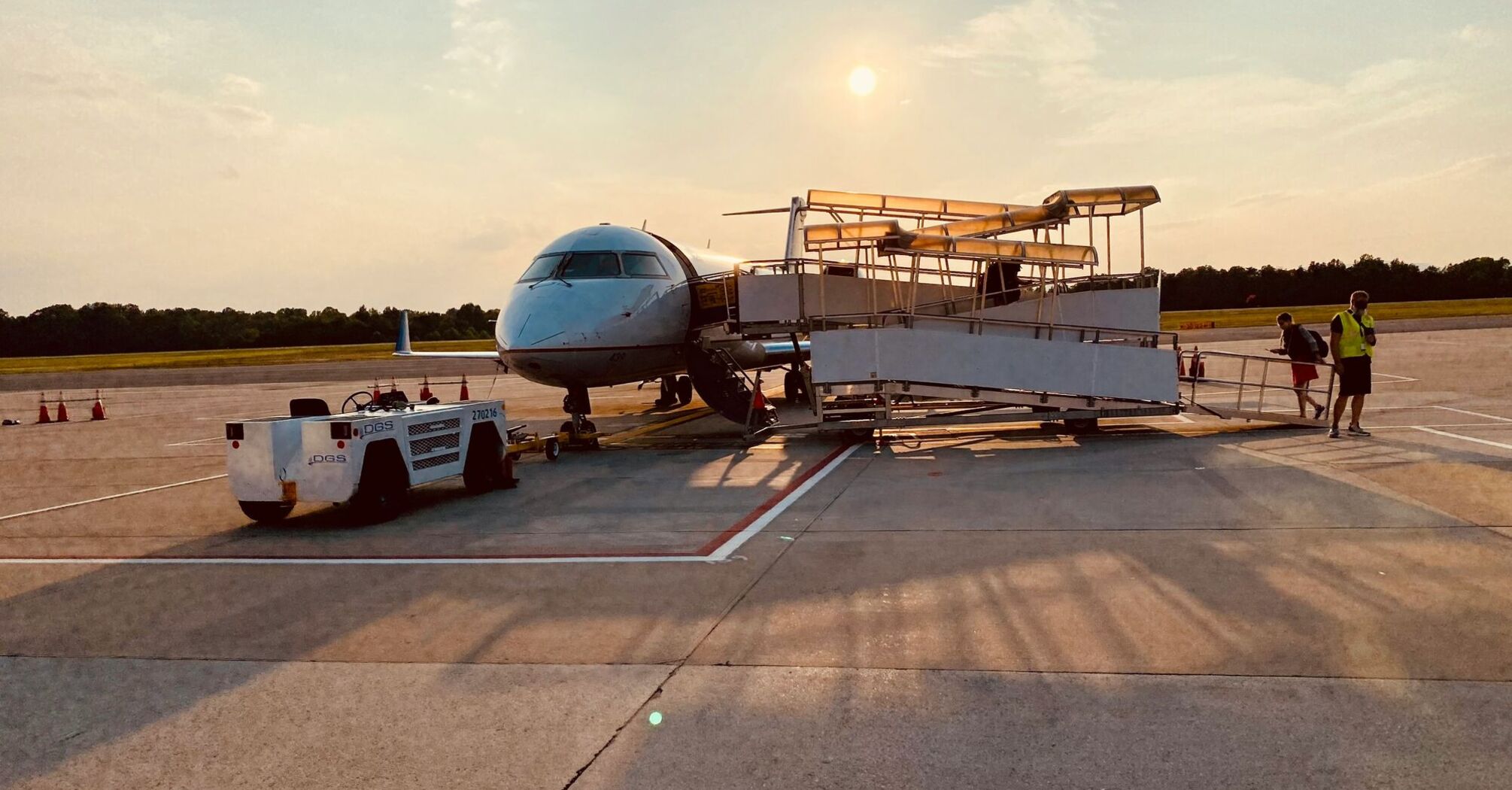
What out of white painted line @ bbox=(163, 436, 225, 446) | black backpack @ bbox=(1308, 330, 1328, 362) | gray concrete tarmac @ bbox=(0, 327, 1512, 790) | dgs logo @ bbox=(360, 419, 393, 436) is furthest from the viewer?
white painted line @ bbox=(163, 436, 225, 446)

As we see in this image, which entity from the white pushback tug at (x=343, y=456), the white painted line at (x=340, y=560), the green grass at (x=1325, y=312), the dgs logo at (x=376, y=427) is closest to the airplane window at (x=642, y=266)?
the white pushback tug at (x=343, y=456)

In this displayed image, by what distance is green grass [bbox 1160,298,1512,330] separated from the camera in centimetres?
7062

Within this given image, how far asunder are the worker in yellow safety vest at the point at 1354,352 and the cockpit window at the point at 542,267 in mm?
11704

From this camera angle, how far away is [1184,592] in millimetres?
6410

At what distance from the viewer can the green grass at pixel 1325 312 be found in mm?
70625

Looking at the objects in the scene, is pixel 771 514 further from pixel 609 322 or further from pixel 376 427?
pixel 609 322

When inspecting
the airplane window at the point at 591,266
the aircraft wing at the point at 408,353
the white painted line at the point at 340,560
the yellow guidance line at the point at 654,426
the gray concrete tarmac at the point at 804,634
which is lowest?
the yellow guidance line at the point at 654,426

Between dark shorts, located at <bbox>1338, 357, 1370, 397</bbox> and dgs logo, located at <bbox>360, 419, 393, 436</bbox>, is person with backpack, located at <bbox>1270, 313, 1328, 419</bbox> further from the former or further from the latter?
dgs logo, located at <bbox>360, 419, 393, 436</bbox>

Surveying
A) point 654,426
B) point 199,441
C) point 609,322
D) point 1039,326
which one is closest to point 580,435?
point 609,322

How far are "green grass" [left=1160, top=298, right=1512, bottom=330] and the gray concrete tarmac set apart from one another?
5928 centimetres

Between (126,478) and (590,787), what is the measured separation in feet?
45.6

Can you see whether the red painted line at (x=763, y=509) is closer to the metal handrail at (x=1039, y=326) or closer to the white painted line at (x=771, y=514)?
the white painted line at (x=771, y=514)

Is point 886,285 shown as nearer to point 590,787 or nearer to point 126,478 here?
point 126,478

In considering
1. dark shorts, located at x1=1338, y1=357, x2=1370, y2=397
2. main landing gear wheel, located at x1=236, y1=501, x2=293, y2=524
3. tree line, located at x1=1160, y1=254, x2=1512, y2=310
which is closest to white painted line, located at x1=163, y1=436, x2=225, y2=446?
main landing gear wheel, located at x1=236, y1=501, x2=293, y2=524
